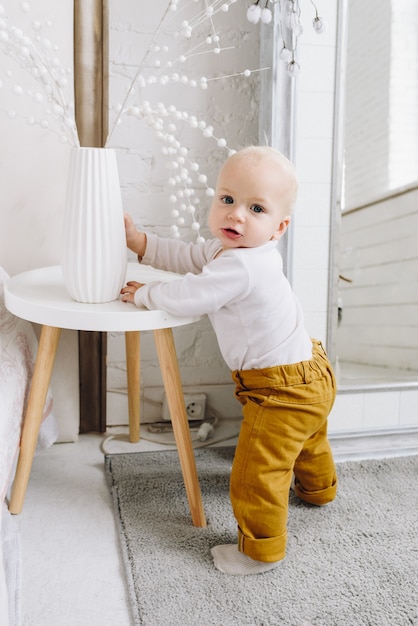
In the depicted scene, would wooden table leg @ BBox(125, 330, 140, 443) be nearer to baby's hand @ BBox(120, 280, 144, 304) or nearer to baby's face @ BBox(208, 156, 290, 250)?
baby's hand @ BBox(120, 280, 144, 304)

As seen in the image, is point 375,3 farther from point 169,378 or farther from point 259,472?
point 259,472

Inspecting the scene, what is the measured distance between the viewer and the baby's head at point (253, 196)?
1.15 m

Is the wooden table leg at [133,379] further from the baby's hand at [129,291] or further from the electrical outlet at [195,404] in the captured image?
the baby's hand at [129,291]

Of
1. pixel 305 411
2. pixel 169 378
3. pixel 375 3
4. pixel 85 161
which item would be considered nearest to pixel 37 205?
pixel 85 161

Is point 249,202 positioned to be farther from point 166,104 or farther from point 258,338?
point 166,104

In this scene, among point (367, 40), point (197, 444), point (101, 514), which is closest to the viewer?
point (101, 514)

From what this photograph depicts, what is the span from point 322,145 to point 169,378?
27.6 inches

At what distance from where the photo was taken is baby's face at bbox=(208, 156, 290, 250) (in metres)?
1.15

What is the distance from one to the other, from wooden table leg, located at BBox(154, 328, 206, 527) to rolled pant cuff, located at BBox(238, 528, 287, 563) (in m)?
0.16

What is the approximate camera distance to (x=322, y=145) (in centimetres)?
150

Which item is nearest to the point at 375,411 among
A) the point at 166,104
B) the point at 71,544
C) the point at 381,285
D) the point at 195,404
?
the point at 381,285

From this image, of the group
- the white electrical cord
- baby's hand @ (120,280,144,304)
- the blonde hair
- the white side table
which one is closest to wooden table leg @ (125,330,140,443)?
the white electrical cord

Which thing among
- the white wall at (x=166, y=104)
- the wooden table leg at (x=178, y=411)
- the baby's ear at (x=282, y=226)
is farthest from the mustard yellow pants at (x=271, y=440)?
the white wall at (x=166, y=104)

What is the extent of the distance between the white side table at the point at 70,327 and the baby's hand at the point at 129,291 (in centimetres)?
1
